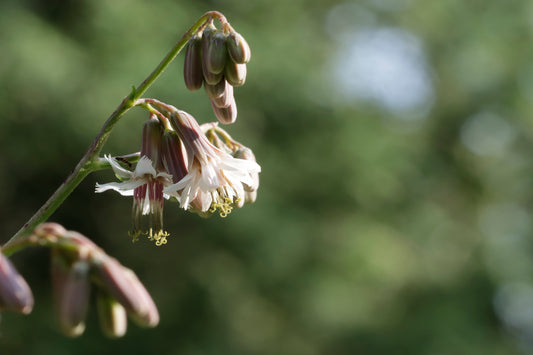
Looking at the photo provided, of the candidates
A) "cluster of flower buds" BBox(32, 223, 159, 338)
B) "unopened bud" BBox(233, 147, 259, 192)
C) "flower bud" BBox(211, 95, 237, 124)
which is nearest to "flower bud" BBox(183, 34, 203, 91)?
"flower bud" BBox(211, 95, 237, 124)

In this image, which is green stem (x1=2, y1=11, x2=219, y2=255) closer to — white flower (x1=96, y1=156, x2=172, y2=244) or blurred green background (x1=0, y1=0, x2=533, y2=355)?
white flower (x1=96, y1=156, x2=172, y2=244)

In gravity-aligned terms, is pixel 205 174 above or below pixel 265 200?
above

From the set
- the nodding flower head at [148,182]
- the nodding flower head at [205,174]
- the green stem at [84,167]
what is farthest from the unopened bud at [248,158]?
the green stem at [84,167]

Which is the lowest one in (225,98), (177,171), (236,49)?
(177,171)

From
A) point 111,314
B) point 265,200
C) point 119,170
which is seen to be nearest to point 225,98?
point 119,170

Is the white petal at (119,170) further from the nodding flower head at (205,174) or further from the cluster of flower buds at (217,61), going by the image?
the cluster of flower buds at (217,61)

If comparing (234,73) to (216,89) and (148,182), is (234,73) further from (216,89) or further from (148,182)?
(148,182)

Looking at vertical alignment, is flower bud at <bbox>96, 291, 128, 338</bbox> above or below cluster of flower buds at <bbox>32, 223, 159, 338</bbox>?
below
